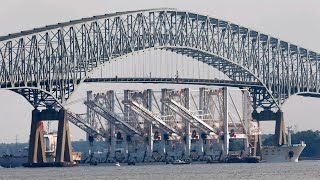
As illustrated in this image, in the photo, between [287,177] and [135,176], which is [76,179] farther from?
[287,177]

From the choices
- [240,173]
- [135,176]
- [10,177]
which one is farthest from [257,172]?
[10,177]

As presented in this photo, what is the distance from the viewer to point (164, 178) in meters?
181

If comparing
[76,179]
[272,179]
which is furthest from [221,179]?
[76,179]

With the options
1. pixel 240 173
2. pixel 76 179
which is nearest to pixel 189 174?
pixel 240 173

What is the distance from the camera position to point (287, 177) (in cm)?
18012

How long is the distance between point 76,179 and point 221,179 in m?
17.1

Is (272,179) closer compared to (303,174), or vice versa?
(272,179)

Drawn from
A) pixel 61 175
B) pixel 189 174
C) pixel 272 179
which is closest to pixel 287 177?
pixel 272 179

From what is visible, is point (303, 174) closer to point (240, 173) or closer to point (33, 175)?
point (240, 173)

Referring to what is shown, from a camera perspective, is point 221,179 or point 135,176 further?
point 135,176

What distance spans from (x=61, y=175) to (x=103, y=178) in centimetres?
1105

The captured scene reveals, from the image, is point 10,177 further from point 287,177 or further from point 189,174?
point 287,177

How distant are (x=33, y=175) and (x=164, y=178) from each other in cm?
2299

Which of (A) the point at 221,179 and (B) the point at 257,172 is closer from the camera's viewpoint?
(A) the point at 221,179
